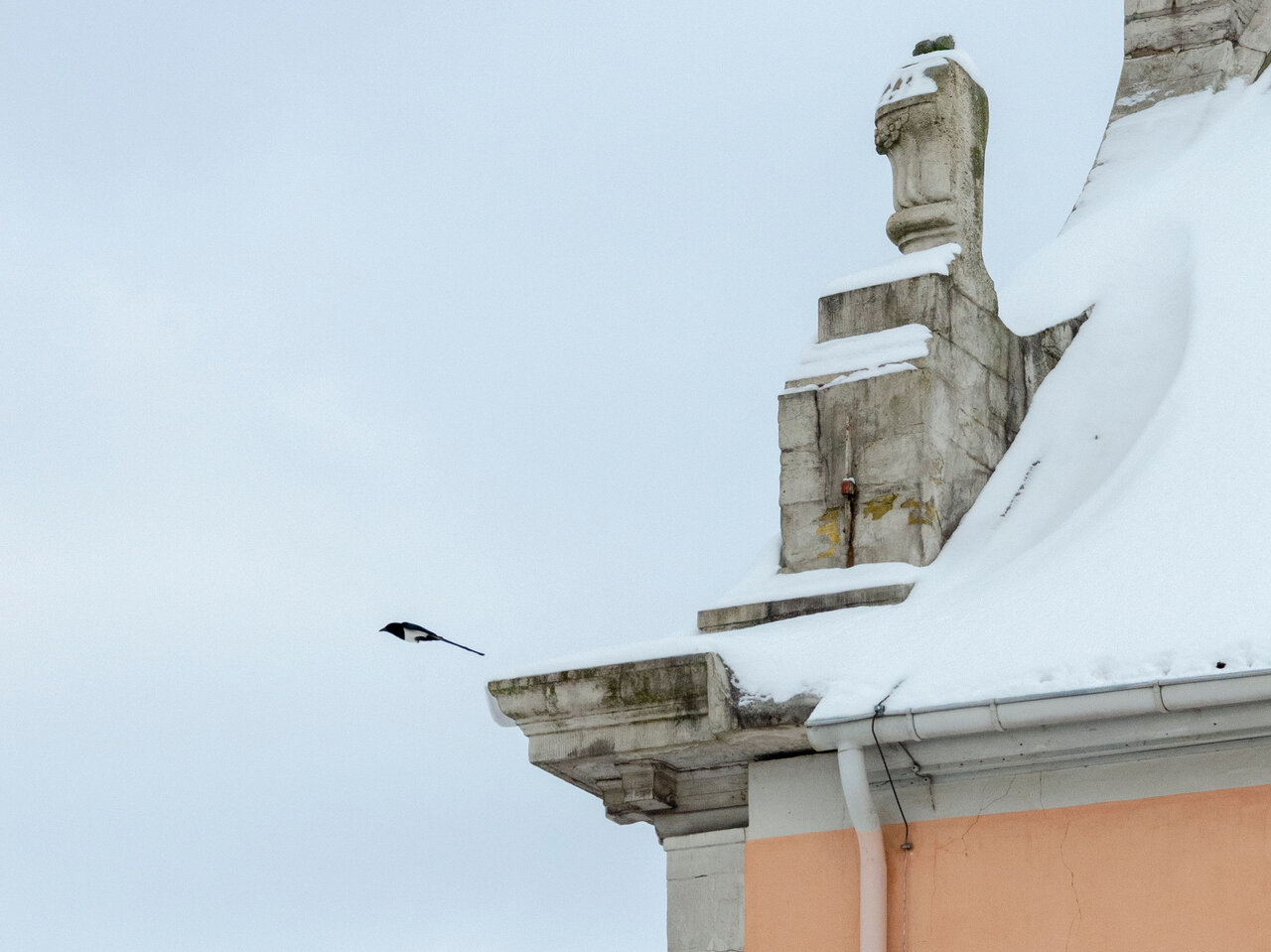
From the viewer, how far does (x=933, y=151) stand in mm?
9578

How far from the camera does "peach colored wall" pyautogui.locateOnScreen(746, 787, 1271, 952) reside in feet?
24.6

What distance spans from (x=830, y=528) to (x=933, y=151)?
165 centimetres

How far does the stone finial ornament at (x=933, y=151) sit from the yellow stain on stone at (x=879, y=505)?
116 cm

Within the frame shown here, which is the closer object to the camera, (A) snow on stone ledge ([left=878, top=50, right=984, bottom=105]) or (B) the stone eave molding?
(B) the stone eave molding

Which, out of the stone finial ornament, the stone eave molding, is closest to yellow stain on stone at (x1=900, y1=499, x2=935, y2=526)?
the stone eave molding

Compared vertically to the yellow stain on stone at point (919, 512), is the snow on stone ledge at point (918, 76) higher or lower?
higher

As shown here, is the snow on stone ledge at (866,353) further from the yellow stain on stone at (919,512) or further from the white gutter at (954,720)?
the white gutter at (954,720)

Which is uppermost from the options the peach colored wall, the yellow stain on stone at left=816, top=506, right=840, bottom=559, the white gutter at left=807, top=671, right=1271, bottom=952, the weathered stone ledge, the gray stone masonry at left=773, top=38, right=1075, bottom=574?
the gray stone masonry at left=773, top=38, right=1075, bottom=574

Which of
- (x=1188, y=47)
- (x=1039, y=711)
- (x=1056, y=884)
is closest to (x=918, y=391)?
(x=1039, y=711)

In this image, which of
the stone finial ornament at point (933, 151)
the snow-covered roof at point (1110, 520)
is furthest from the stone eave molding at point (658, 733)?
the stone finial ornament at point (933, 151)

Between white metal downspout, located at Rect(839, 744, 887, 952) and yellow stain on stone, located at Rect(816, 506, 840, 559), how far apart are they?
3.66 ft

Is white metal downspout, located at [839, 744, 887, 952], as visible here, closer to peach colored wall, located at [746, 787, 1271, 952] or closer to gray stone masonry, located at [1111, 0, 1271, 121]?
peach colored wall, located at [746, 787, 1271, 952]

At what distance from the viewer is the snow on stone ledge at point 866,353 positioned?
9000 mm

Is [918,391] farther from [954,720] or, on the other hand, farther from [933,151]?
[954,720]
